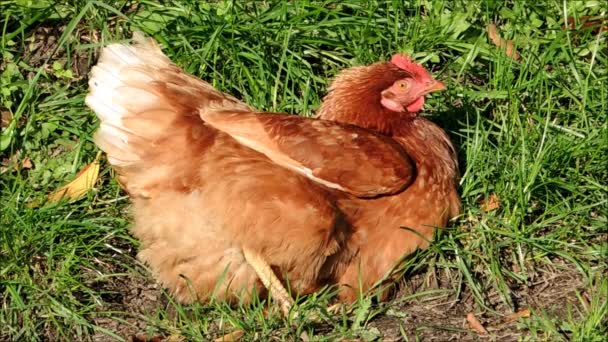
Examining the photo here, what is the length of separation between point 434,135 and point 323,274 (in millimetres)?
913

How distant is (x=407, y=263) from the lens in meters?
4.70

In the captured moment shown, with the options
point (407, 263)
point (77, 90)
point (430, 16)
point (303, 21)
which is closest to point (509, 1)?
point (430, 16)

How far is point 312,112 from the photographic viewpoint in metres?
5.57

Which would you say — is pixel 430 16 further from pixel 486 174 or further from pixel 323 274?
pixel 323 274

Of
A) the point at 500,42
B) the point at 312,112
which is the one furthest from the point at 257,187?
the point at 500,42

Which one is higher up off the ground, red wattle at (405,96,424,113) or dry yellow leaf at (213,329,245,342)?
red wattle at (405,96,424,113)

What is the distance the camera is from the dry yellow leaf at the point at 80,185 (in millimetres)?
5164

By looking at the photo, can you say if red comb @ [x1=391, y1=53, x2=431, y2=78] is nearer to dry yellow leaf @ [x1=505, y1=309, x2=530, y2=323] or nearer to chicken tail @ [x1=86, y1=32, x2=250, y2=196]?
chicken tail @ [x1=86, y1=32, x2=250, y2=196]

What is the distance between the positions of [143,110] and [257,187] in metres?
0.71

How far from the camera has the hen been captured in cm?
445

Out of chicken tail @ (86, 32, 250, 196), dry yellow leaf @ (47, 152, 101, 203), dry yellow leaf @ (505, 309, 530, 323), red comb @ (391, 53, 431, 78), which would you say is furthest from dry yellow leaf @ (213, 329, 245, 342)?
red comb @ (391, 53, 431, 78)

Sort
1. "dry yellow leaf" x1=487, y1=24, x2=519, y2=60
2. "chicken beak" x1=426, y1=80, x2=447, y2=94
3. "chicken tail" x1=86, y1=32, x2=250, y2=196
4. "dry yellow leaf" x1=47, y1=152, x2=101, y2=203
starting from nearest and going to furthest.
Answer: "chicken tail" x1=86, y1=32, x2=250, y2=196, "chicken beak" x1=426, y1=80, x2=447, y2=94, "dry yellow leaf" x1=47, y1=152, x2=101, y2=203, "dry yellow leaf" x1=487, y1=24, x2=519, y2=60

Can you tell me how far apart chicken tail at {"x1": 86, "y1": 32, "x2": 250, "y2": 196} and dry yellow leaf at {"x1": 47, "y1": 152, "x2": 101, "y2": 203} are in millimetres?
393

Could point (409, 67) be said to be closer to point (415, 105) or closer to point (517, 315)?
point (415, 105)
